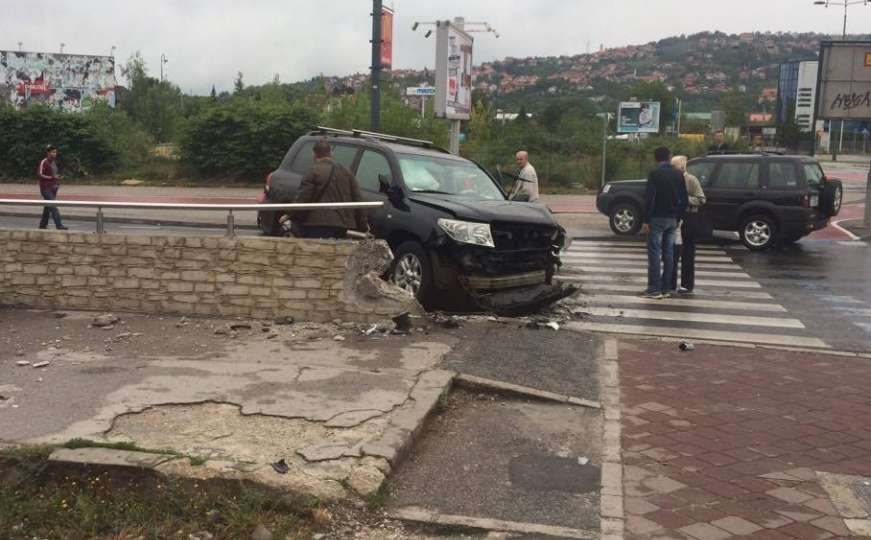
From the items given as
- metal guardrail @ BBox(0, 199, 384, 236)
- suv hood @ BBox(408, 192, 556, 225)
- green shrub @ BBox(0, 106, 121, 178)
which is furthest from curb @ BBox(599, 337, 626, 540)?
green shrub @ BBox(0, 106, 121, 178)

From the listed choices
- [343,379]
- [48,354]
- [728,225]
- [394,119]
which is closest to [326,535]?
[343,379]

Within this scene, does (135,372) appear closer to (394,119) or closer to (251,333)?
(251,333)

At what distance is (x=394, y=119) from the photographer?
33.8 m

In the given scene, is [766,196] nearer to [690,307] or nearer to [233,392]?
[690,307]

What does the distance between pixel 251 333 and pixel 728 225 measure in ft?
40.0

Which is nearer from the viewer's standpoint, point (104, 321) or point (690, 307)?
point (104, 321)

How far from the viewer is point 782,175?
17.0m

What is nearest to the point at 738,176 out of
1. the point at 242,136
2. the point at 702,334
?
the point at 702,334

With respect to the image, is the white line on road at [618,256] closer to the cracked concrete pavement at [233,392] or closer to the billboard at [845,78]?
the cracked concrete pavement at [233,392]

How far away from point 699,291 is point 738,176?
6178 millimetres

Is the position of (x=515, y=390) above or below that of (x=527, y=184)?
below

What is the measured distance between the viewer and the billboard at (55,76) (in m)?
68.1

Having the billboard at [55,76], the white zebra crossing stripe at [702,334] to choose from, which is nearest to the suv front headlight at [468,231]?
the white zebra crossing stripe at [702,334]

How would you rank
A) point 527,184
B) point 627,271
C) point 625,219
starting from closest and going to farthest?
point 527,184 → point 627,271 → point 625,219
